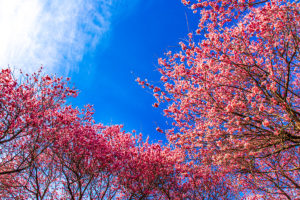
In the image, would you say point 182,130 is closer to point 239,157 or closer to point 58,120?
point 239,157

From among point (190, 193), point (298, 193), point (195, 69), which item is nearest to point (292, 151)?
point (298, 193)

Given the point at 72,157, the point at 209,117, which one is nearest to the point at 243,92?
the point at 209,117

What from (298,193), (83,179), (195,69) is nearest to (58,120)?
(83,179)

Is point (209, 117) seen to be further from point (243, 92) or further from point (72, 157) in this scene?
point (72, 157)

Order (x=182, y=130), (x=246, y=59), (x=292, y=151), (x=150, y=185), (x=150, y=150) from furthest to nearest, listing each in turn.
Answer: (x=150, y=150) < (x=150, y=185) < (x=292, y=151) < (x=182, y=130) < (x=246, y=59)

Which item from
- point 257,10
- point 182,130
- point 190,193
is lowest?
point 190,193

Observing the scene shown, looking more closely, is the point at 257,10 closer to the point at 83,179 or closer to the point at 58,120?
the point at 58,120

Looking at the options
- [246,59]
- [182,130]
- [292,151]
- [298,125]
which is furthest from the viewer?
[292,151]

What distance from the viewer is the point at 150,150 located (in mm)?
16469

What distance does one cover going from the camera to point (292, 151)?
1073 centimetres

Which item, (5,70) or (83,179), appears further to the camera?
(83,179)

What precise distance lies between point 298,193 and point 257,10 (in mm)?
10568

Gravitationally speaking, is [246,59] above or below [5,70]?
below

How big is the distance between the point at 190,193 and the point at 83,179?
9801 mm
